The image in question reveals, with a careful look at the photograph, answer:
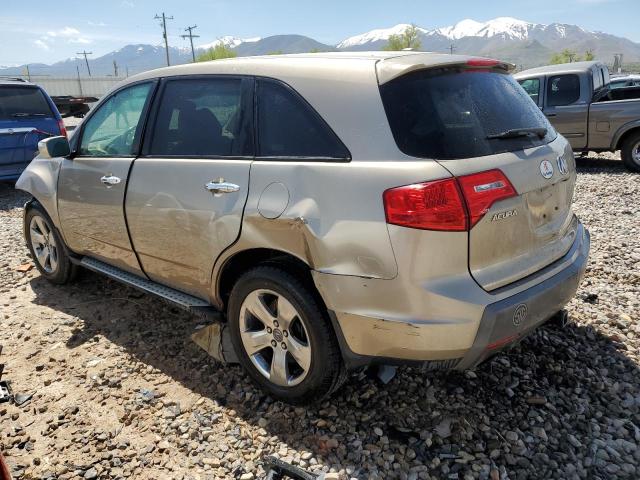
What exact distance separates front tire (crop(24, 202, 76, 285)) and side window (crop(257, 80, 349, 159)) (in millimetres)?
2511

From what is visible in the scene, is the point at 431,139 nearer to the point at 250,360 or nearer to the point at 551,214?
the point at 551,214

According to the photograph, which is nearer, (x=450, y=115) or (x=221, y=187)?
(x=450, y=115)

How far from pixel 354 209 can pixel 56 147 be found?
2.70m

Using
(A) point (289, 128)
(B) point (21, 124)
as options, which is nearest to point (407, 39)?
(B) point (21, 124)

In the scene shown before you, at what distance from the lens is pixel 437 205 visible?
2.12 metres

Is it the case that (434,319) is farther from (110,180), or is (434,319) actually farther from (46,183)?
(46,183)

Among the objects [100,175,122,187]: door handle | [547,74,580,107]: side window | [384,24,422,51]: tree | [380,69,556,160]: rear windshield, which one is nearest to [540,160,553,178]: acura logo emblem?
[380,69,556,160]: rear windshield

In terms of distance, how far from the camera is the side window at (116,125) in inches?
136

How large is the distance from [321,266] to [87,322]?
7.95ft

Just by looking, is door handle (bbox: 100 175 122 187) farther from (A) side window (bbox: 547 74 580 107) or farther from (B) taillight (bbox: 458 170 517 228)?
(A) side window (bbox: 547 74 580 107)

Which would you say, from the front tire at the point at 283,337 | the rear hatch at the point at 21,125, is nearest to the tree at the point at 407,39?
the rear hatch at the point at 21,125

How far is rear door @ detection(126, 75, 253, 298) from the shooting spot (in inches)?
108

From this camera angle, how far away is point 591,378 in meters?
2.96

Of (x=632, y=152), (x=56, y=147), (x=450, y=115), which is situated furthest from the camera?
(x=632, y=152)
